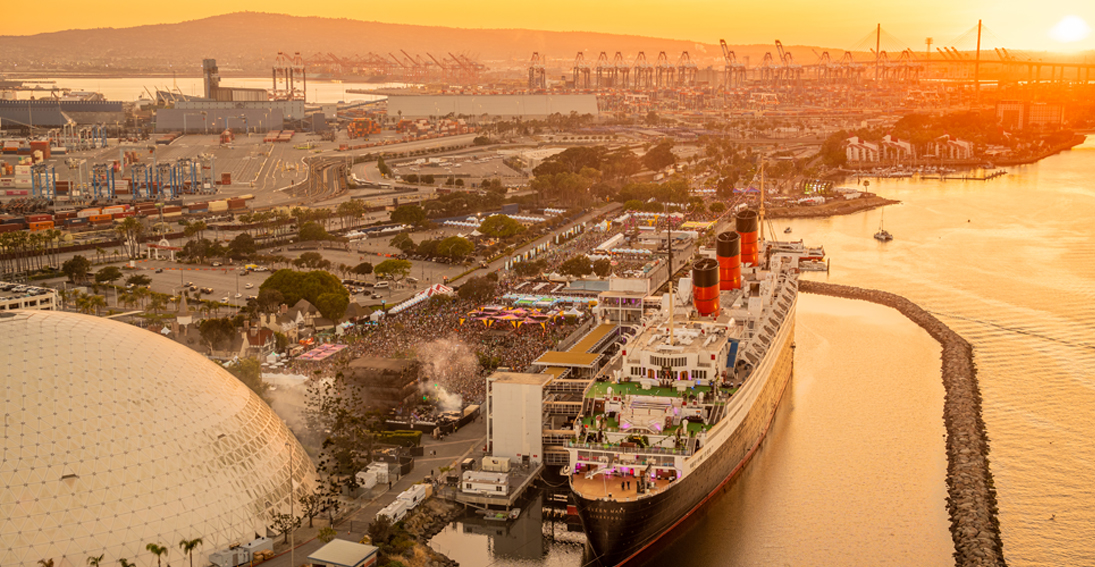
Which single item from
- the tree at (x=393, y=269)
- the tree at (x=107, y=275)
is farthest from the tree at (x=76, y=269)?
the tree at (x=393, y=269)

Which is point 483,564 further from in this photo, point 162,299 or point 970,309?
point 970,309

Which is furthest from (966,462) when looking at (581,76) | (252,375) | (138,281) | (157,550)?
(581,76)

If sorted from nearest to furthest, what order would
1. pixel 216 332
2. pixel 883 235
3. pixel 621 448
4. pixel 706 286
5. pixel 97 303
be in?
pixel 621 448 → pixel 706 286 → pixel 216 332 → pixel 97 303 → pixel 883 235

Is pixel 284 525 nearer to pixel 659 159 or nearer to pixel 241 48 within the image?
pixel 659 159

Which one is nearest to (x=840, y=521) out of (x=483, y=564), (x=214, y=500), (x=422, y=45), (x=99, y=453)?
(x=483, y=564)

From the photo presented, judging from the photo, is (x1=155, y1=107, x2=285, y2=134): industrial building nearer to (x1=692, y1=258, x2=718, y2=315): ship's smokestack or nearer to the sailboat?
the sailboat

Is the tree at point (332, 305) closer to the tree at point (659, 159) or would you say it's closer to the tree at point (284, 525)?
the tree at point (284, 525)
